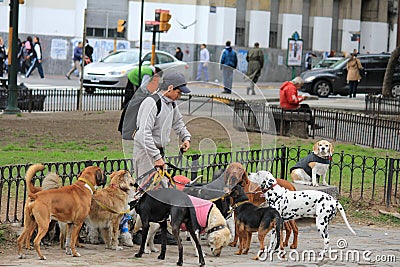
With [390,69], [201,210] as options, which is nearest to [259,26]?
[390,69]

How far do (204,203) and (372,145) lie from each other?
9.70 m

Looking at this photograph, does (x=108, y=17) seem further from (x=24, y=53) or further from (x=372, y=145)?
(x=372, y=145)

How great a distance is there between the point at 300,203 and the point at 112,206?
1975 mm

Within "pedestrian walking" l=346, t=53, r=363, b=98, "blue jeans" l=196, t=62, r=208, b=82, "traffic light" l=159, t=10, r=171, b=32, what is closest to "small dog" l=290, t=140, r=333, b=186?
"blue jeans" l=196, t=62, r=208, b=82

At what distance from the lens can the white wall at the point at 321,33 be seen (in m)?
46.4

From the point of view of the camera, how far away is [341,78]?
1373 inches

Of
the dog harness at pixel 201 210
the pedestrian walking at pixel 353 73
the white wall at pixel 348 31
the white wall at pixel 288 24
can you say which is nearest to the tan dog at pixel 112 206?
the dog harness at pixel 201 210

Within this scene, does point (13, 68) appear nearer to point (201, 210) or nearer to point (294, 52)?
point (201, 210)

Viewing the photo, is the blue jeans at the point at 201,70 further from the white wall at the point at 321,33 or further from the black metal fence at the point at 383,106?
the white wall at the point at 321,33

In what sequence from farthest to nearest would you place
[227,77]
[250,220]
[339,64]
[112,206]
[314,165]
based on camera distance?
[339,64]
[314,165]
[227,77]
[112,206]
[250,220]

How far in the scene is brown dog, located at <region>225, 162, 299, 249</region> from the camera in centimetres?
961

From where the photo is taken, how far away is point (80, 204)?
8.94 meters

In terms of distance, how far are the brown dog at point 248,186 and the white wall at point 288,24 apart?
35.2 metres

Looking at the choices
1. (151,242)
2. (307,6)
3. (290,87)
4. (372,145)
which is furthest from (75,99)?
(307,6)
